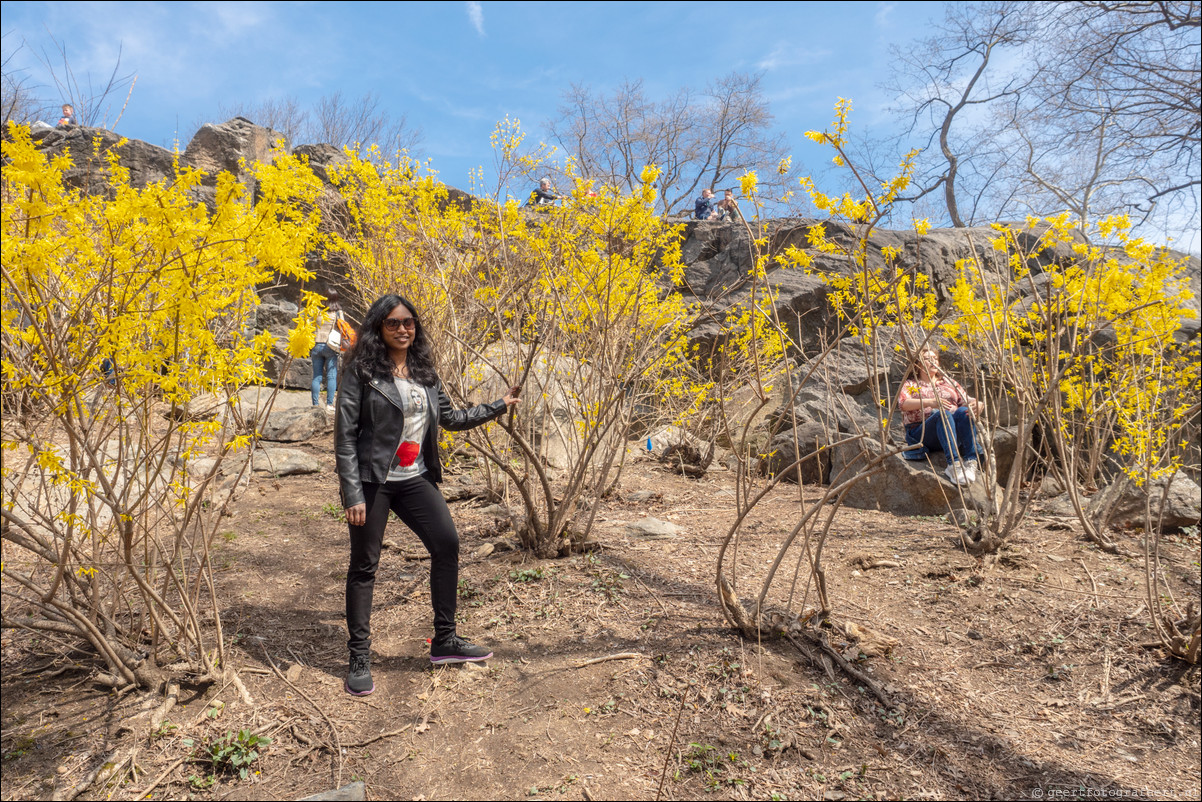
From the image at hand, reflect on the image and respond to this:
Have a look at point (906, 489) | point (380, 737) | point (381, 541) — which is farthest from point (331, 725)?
point (906, 489)

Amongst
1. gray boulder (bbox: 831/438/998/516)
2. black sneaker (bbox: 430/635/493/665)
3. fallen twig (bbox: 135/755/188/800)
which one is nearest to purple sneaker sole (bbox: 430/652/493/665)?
black sneaker (bbox: 430/635/493/665)

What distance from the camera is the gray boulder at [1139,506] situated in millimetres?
4625

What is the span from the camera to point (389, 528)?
4.70 metres

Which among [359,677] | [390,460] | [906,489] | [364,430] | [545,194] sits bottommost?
[359,677]

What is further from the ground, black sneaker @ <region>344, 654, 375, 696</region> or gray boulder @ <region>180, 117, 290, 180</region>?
gray boulder @ <region>180, 117, 290, 180</region>

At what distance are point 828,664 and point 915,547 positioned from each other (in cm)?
195

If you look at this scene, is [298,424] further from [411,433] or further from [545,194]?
[411,433]

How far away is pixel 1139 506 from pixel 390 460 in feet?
17.0

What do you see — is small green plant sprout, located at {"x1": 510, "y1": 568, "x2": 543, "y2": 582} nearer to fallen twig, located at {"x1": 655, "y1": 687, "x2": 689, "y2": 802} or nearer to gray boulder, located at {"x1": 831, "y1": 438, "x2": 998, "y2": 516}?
fallen twig, located at {"x1": 655, "y1": 687, "x2": 689, "y2": 802}

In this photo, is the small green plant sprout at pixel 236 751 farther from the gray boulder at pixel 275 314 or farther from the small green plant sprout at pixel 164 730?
the gray boulder at pixel 275 314

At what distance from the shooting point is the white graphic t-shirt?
2.67 m

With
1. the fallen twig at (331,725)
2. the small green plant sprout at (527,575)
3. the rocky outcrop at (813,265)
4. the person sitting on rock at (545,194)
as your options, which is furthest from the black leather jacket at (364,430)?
the rocky outcrop at (813,265)

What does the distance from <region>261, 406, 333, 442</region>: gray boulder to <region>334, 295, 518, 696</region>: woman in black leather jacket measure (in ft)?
17.7

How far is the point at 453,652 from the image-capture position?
2.87 metres
